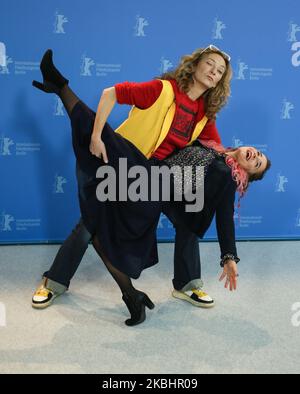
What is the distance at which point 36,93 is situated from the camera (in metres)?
2.58

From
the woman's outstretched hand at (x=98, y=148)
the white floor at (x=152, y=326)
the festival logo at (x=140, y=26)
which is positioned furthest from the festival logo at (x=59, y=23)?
the white floor at (x=152, y=326)

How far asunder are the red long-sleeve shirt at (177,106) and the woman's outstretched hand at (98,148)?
0.21 meters

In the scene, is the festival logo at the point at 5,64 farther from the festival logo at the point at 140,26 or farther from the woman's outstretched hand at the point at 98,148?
the woman's outstretched hand at the point at 98,148

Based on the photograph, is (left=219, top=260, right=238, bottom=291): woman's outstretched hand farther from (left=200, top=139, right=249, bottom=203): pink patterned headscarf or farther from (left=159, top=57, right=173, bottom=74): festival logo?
(left=159, top=57, right=173, bottom=74): festival logo

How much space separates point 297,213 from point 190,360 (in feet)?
5.65

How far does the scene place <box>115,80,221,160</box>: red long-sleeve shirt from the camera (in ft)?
6.11

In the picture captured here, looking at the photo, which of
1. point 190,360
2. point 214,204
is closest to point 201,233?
point 214,204

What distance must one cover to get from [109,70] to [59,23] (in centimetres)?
39

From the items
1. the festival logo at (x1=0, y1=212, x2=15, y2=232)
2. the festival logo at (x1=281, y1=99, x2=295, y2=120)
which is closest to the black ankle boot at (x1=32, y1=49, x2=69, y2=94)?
the festival logo at (x1=0, y1=212, x2=15, y2=232)

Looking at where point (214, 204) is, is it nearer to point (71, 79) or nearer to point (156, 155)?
point (156, 155)

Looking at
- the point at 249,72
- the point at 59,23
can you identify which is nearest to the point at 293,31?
the point at 249,72

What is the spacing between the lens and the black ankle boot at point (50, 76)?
1.80m

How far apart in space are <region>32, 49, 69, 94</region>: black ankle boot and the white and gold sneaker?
121 cm

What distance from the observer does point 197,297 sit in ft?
7.22
